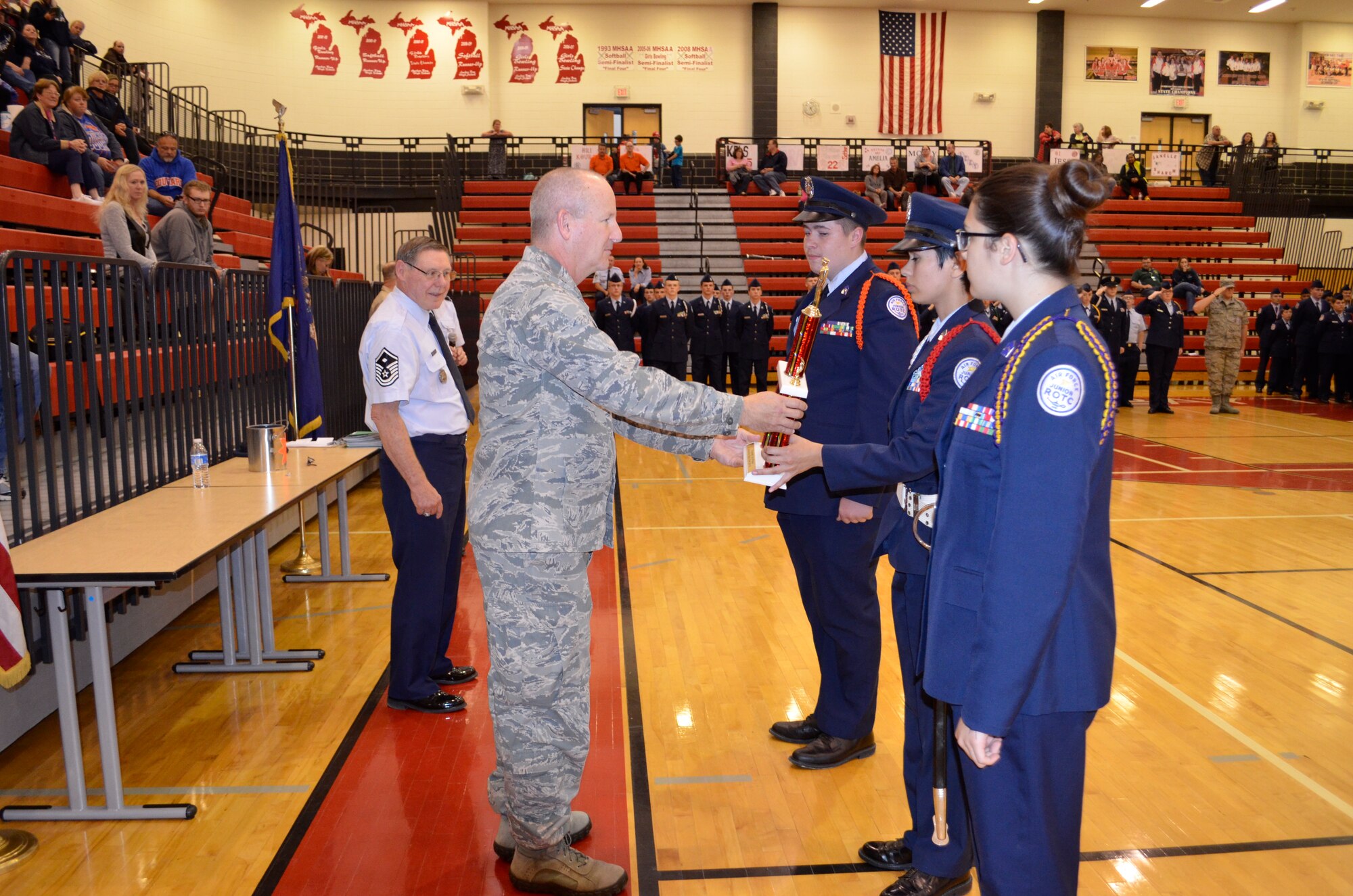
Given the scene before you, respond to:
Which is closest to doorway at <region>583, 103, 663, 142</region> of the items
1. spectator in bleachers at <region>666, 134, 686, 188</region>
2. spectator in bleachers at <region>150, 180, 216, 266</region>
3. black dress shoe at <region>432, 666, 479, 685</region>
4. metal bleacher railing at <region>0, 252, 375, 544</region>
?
spectator in bleachers at <region>666, 134, 686, 188</region>

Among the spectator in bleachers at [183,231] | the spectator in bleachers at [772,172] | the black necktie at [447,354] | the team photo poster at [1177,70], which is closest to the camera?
the black necktie at [447,354]

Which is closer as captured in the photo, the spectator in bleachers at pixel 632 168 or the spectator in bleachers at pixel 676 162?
the spectator in bleachers at pixel 632 168

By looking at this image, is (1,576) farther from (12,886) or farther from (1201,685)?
(1201,685)

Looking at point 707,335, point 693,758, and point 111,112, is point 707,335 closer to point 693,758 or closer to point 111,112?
point 111,112

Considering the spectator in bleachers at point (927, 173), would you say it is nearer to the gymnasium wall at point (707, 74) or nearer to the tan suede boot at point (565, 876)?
the gymnasium wall at point (707, 74)

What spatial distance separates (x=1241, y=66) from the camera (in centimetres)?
2303

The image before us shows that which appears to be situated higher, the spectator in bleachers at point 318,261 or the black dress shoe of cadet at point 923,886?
the spectator in bleachers at point 318,261

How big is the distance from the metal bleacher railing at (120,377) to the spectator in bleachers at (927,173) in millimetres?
15706

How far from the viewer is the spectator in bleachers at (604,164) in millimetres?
18219

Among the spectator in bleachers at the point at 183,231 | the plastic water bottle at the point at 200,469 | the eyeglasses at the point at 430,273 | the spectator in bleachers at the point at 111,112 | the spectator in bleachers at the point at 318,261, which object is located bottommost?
the plastic water bottle at the point at 200,469

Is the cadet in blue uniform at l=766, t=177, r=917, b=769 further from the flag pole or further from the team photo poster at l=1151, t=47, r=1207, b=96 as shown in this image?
the team photo poster at l=1151, t=47, r=1207, b=96

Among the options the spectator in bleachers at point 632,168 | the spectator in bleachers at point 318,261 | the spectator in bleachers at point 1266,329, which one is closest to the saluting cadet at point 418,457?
the spectator in bleachers at point 318,261

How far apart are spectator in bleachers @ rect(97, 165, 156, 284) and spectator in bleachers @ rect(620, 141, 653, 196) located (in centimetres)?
1308

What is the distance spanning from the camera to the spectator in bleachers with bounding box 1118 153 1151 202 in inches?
797
